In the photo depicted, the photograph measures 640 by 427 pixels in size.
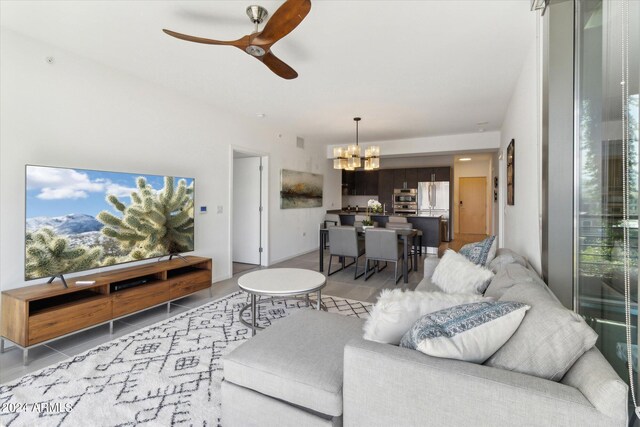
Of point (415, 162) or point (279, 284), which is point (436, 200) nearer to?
point (415, 162)

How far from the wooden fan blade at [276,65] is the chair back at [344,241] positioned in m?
2.59

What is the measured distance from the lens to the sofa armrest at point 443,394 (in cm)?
85

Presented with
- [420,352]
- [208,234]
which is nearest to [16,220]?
[208,234]

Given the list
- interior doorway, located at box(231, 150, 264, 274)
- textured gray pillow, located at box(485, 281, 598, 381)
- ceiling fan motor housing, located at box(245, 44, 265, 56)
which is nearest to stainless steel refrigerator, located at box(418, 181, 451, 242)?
interior doorway, located at box(231, 150, 264, 274)

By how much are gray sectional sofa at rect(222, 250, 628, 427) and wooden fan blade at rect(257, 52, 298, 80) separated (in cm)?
196

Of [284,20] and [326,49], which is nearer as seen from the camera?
[284,20]

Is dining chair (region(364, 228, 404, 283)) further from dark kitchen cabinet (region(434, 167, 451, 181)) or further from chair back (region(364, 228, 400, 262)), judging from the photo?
dark kitchen cabinet (region(434, 167, 451, 181))

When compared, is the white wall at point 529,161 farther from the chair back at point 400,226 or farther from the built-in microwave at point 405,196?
the built-in microwave at point 405,196

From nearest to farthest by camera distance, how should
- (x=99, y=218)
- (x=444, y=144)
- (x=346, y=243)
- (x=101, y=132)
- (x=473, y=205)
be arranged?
(x=99, y=218) < (x=101, y=132) < (x=346, y=243) < (x=444, y=144) < (x=473, y=205)

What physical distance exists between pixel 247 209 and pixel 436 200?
17.8ft

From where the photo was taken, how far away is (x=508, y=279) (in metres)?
1.70

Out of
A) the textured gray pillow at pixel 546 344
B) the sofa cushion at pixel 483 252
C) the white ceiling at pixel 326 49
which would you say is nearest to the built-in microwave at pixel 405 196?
the white ceiling at pixel 326 49

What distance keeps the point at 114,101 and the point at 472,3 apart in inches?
133

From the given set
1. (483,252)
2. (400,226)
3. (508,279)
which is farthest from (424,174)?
(508,279)
